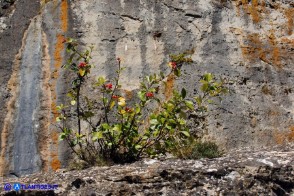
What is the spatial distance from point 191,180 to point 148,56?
7.95 feet

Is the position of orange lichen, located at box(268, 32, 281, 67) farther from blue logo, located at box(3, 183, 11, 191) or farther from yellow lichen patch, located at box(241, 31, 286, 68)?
blue logo, located at box(3, 183, 11, 191)

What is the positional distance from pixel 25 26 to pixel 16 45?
0.95 ft

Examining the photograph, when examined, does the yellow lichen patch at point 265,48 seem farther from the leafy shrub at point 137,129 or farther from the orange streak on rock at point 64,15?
the orange streak on rock at point 64,15

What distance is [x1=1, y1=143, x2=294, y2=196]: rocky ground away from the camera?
435 centimetres

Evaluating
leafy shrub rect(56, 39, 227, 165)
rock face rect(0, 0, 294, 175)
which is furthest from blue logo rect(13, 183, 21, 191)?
rock face rect(0, 0, 294, 175)

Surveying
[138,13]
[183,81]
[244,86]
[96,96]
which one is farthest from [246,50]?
[96,96]

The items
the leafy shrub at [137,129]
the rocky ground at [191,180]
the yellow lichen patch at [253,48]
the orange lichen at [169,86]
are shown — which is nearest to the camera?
the rocky ground at [191,180]

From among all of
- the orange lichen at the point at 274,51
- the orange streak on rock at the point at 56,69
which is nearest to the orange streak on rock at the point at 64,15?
the orange streak on rock at the point at 56,69

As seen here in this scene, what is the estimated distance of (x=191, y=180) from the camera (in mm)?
4391

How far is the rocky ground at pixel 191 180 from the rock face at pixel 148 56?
139cm

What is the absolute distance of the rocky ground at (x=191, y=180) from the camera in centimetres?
435

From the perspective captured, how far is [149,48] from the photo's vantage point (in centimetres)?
655

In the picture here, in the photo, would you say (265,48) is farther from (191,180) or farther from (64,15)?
(191,180)

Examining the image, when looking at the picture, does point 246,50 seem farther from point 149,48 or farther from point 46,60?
point 46,60
